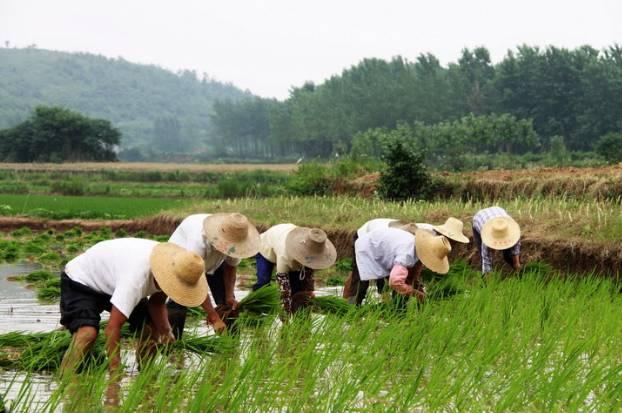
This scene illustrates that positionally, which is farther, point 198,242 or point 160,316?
point 198,242

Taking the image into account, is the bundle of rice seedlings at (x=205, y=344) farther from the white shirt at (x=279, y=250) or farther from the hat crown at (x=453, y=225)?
the hat crown at (x=453, y=225)

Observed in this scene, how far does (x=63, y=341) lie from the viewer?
5.26 m

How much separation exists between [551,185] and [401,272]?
10558 millimetres

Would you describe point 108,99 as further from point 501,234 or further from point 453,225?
point 453,225

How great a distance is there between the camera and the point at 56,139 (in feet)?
186

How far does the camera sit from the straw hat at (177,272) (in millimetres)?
4504


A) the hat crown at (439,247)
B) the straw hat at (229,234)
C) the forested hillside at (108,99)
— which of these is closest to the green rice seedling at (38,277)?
the straw hat at (229,234)

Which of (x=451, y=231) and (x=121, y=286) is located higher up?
(x=121, y=286)

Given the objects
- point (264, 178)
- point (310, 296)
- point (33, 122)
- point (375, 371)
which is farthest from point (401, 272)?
point (33, 122)

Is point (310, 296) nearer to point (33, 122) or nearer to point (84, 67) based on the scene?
point (33, 122)

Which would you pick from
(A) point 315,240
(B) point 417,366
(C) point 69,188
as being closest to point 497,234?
(A) point 315,240

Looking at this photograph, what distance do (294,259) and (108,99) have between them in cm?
17798

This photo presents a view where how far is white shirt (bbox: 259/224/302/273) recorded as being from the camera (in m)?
6.52

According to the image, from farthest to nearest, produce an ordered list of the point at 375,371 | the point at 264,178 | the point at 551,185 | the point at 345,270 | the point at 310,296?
the point at 264,178
the point at 551,185
the point at 345,270
the point at 310,296
the point at 375,371
